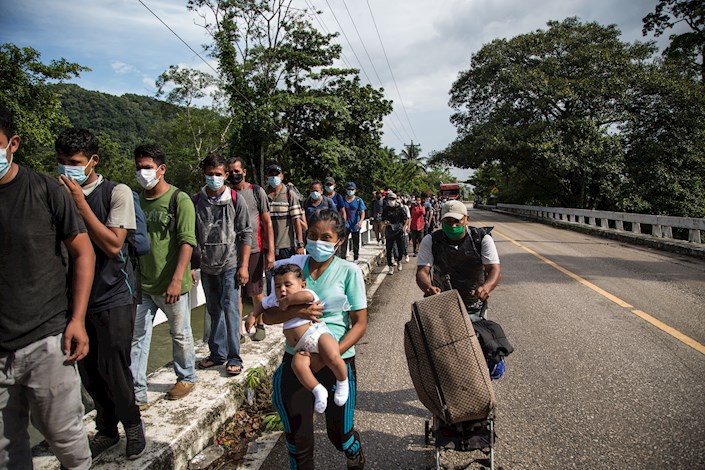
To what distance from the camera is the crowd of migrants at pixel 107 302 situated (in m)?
2.02

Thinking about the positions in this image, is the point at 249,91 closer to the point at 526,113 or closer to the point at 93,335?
the point at 526,113

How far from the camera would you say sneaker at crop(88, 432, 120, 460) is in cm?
271

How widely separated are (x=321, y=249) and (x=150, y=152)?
1.65m

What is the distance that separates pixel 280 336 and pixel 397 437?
2.06m

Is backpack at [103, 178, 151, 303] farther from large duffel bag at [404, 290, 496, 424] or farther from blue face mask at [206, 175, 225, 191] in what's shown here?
large duffel bag at [404, 290, 496, 424]

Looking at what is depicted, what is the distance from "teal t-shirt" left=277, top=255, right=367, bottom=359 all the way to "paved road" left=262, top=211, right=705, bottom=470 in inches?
42.1

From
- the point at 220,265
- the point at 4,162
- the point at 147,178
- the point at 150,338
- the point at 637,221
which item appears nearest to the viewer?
the point at 4,162

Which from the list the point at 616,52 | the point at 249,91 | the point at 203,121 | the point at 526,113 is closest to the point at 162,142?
the point at 203,121

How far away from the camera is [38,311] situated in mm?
2045

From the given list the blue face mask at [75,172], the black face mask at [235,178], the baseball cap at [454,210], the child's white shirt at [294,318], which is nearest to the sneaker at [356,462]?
the child's white shirt at [294,318]

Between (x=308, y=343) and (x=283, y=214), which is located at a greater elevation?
(x=283, y=214)

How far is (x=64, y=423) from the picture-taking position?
2.13m

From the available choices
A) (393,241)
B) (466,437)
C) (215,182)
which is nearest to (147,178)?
(215,182)

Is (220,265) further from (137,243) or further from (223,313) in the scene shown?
(137,243)
